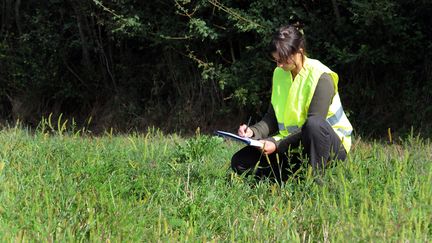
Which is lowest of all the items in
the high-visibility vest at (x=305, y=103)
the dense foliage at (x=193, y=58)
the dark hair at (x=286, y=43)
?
the dense foliage at (x=193, y=58)

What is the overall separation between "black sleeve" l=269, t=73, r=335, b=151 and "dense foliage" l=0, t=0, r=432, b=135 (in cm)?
412

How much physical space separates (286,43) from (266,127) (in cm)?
82

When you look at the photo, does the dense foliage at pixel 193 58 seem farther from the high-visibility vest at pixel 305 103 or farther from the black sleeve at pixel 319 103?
the black sleeve at pixel 319 103

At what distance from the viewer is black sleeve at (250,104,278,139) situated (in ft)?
16.1

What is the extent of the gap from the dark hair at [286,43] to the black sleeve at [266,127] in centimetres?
68

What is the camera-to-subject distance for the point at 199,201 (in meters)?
3.91

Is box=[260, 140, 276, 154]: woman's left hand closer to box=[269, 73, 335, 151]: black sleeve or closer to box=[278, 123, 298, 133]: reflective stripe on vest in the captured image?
box=[269, 73, 335, 151]: black sleeve

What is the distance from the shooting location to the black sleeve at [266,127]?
4.91m

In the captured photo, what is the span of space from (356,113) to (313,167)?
532cm

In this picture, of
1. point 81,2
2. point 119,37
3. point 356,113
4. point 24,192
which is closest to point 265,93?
point 356,113

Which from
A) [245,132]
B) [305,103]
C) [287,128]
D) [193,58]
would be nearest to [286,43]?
[305,103]

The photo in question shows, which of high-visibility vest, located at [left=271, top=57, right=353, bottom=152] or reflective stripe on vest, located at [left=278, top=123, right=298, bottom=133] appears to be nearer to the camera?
high-visibility vest, located at [left=271, top=57, right=353, bottom=152]

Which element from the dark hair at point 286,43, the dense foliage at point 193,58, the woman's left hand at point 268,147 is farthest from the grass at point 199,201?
the dense foliage at point 193,58

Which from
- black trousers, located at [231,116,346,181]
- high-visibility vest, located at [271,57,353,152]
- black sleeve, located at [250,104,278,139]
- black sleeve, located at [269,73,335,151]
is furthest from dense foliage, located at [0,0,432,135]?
black trousers, located at [231,116,346,181]
